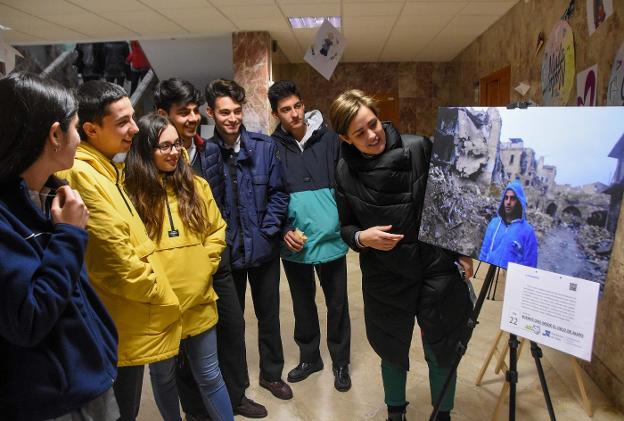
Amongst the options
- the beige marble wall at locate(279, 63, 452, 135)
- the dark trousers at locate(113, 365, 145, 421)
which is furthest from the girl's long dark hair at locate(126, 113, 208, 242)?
the beige marble wall at locate(279, 63, 452, 135)

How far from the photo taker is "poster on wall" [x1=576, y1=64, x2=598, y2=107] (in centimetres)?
255

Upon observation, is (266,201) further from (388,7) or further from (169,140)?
(388,7)

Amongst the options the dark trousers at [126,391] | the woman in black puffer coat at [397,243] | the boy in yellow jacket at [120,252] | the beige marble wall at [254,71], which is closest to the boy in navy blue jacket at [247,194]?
the woman in black puffer coat at [397,243]

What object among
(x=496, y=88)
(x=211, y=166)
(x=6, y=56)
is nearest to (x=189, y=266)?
(x=211, y=166)

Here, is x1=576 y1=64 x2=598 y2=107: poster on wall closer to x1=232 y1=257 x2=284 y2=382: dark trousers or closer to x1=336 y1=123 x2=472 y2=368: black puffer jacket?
x1=336 y1=123 x2=472 y2=368: black puffer jacket

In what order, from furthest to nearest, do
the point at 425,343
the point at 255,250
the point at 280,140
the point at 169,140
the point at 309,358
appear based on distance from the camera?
the point at 309,358, the point at 280,140, the point at 255,250, the point at 425,343, the point at 169,140

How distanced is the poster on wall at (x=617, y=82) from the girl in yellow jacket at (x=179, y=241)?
2126 mm

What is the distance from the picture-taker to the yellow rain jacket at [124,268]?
126 centimetres

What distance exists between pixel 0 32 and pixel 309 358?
2.17m

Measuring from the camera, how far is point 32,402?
0.88m

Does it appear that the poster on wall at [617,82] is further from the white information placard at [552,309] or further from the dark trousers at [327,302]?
the dark trousers at [327,302]

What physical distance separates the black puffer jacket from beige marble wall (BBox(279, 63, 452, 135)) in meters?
6.23

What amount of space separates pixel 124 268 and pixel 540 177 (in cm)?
125

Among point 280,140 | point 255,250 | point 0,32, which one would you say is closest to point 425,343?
point 255,250
